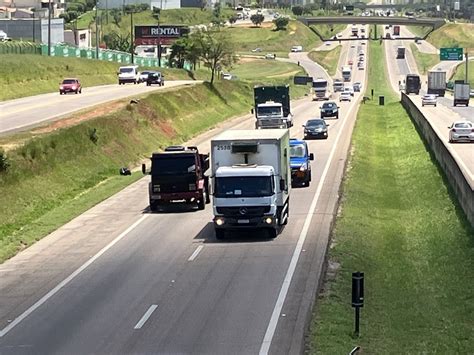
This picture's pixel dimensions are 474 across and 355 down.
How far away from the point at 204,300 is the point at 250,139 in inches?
410

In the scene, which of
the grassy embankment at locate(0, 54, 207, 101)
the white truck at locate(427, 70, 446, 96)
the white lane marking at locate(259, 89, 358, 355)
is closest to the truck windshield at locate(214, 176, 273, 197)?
the white lane marking at locate(259, 89, 358, 355)

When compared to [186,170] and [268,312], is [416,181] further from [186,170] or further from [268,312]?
[268,312]

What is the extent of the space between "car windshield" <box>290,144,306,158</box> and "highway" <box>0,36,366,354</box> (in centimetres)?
525

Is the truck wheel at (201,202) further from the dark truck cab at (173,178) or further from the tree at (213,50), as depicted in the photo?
the tree at (213,50)

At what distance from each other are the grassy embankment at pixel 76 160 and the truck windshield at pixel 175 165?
3528 millimetres

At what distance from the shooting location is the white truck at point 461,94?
113 meters

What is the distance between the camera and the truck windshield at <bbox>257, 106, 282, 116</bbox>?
74000 millimetres

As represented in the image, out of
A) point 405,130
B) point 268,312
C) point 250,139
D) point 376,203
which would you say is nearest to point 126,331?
point 268,312

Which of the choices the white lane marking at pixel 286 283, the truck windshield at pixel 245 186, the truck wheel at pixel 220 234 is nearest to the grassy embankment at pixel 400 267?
the white lane marking at pixel 286 283

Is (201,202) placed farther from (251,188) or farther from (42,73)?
(42,73)

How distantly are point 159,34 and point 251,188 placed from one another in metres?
114

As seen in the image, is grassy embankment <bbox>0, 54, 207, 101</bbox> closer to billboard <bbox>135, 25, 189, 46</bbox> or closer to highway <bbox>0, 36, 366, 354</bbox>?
billboard <bbox>135, 25, 189, 46</bbox>

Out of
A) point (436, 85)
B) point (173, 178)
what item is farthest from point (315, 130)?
point (436, 85)

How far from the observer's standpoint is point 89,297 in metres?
24.1
